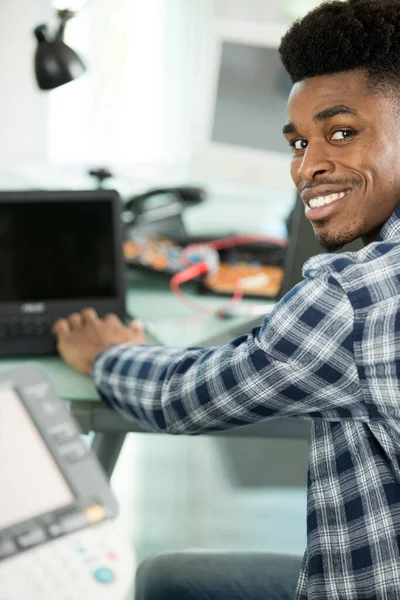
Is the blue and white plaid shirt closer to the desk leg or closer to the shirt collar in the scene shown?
the shirt collar

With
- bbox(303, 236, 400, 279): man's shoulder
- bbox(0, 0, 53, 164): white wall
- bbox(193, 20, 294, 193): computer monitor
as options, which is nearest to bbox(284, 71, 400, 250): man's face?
bbox(303, 236, 400, 279): man's shoulder

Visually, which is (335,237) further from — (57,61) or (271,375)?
(57,61)

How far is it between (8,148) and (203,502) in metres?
1.69

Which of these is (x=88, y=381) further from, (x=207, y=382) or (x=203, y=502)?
(x=203, y=502)

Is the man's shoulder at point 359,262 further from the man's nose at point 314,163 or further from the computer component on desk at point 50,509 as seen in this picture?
the computer component on desk at point 50,509

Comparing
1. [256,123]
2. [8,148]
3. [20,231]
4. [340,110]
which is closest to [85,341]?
[20,231]

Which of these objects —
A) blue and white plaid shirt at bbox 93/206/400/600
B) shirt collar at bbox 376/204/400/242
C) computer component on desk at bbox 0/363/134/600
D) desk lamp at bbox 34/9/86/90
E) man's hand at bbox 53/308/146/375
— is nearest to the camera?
computer component on desk at bbox 0/363/134/600

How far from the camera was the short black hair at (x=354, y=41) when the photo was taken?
38.3 inches

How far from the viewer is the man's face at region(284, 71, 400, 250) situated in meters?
0.98

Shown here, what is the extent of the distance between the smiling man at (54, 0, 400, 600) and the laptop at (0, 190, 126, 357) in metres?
0.38

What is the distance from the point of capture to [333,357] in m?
0.87

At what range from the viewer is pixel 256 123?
88.3 inches

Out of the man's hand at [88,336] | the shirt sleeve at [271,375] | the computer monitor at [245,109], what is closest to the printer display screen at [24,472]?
the shirt sleeve at [271,375]

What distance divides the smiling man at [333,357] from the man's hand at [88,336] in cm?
22
